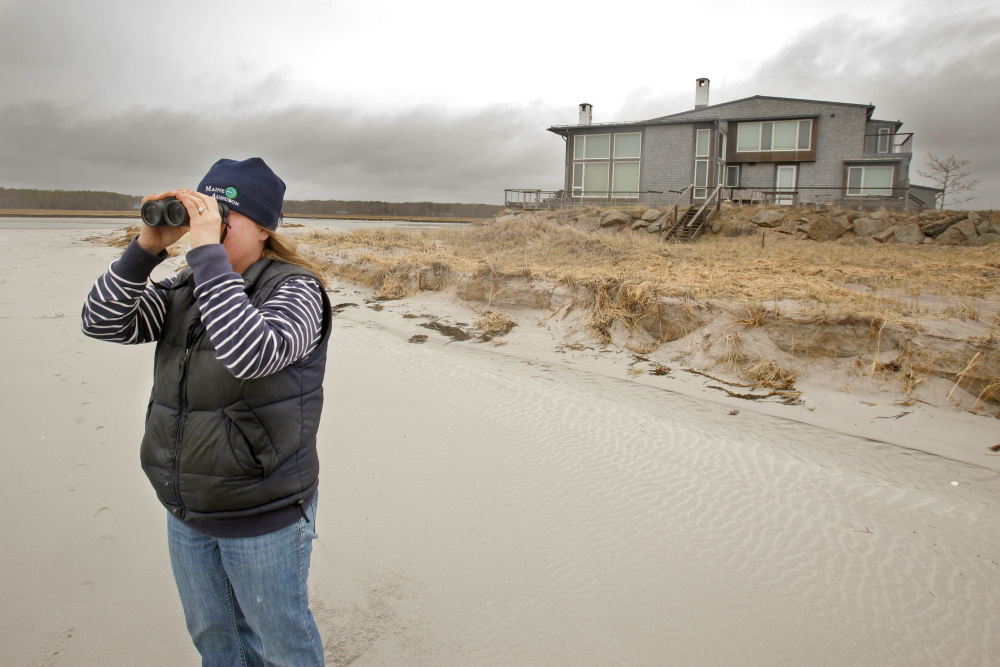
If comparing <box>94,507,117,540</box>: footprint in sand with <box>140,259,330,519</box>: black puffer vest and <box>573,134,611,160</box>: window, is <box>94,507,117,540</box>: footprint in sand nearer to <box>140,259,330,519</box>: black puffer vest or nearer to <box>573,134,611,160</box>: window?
<box>140,259,330,519</box>: black puffer vest

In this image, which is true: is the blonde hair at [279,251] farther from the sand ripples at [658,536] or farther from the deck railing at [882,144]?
the deck railing at [882,144]

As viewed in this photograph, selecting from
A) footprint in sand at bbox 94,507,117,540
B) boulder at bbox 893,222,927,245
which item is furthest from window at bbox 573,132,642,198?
footprint in sand at bbox 94,507,117,540

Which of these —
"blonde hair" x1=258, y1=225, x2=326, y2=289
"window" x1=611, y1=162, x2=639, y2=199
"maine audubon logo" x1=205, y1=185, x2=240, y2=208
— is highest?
"window" x1=611, y1=162, x2=639, y2=199

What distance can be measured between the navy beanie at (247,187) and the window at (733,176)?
2859 centimetres

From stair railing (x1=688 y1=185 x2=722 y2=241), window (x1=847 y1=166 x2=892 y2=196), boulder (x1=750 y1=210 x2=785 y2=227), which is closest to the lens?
boulder (x1=750 y1=210 x2=785 y2=227)

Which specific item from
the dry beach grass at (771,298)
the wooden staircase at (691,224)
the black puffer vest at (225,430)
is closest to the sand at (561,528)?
the dry beach grass at (771,298)

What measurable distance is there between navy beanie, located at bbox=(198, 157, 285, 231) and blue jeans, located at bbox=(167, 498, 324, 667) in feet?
3.10

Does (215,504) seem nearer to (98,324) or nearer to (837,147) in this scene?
(98,324)

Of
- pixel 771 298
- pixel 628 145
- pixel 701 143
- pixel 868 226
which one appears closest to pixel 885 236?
pixel 868 226

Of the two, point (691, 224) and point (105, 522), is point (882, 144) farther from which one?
point (105, 522)

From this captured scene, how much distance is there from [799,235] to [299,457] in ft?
62.2

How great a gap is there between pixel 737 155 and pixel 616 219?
10.3 m

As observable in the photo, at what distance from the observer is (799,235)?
17.7m

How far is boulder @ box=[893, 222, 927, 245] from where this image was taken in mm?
16747
